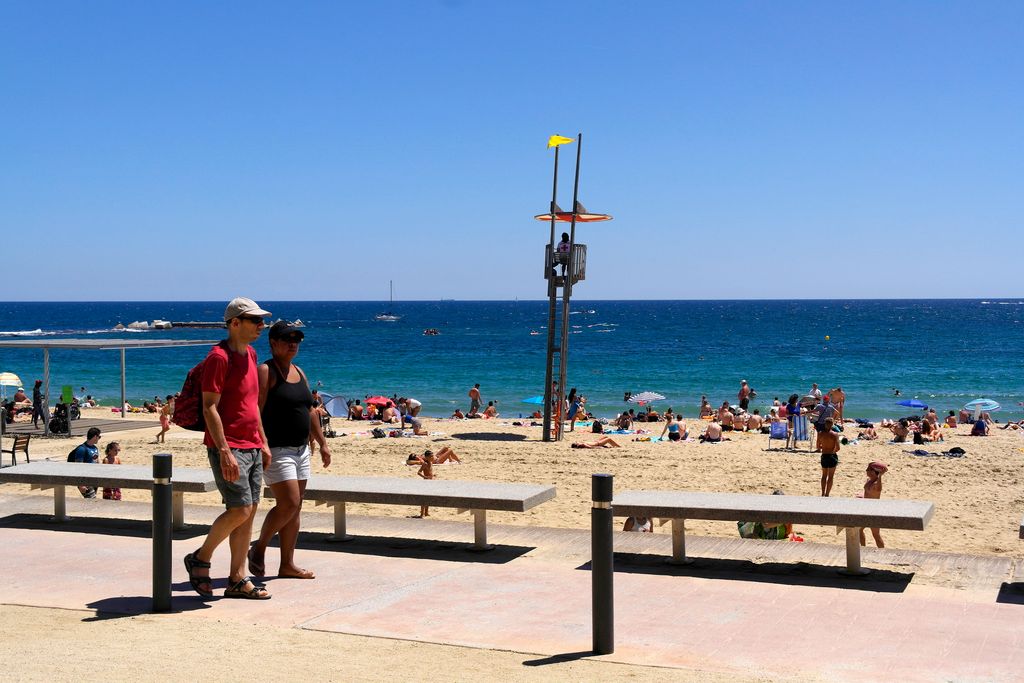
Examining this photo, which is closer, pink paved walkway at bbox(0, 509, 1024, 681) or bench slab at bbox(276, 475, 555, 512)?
pink paved walkway at bbox(0, 509, 1024, 681)

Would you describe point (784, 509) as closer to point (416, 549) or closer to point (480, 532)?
point (480, 532)

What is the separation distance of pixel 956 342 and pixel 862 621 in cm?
8455

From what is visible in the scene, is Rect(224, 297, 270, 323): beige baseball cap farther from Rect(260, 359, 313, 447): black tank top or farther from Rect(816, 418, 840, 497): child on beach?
Rect(816, 418, 840, 497): child on beach

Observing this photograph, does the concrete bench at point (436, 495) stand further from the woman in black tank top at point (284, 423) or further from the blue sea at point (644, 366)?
the blue sea at point (644, 366)

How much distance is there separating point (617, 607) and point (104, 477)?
4.30m

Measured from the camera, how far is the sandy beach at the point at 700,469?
405 inches

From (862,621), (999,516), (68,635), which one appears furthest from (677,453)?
(68,635)

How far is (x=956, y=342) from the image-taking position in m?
82.9

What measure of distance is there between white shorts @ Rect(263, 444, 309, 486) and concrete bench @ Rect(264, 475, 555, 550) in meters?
0.94

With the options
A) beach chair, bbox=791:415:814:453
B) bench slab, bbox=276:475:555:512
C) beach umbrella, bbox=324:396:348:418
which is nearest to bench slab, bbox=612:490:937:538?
bench slab, bbox=276:475:555:512

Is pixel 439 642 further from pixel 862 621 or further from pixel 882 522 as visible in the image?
pixel 882 522

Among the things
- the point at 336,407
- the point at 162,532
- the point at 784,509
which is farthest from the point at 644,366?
the point at 162,532

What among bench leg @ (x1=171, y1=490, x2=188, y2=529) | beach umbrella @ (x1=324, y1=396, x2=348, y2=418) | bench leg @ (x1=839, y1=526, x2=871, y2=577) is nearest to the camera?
bench leg @ (x1=839, y1=526, x2=871, y2=577)

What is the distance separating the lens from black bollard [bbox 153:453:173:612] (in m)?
5.25
